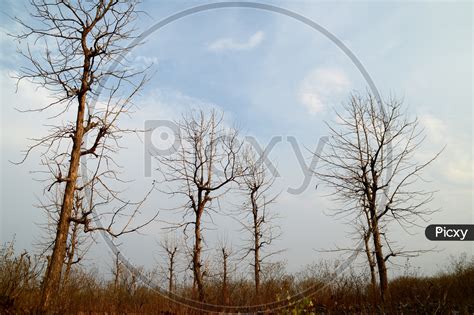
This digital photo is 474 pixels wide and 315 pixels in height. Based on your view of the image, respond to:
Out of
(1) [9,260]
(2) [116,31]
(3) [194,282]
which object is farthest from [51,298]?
(3) [194,282]

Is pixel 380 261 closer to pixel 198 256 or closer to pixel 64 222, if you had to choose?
pixel 198 256

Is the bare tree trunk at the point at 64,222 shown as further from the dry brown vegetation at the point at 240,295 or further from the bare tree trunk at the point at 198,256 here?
the bare tree trunk at the point at 198,256

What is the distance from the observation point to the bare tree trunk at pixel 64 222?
5.70 metres

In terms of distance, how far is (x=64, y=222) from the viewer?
607 centimetres

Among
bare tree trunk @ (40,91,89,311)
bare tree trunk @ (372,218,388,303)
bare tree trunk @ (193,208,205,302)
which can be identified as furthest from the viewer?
bare tree trunk @ (193,208,205,302)

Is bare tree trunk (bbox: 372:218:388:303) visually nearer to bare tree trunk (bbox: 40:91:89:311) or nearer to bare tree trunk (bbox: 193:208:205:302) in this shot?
bare tree trunk (bbox: 193:208:205:302)

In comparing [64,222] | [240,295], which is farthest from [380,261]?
[64,222]

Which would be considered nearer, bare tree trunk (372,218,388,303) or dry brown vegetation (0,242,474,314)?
dry brown vegetation (0,242,474,314)

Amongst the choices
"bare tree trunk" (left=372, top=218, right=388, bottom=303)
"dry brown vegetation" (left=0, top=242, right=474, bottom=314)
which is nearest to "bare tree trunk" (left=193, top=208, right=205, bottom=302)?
"dry brown vegetation" (left=0, top=242, right=474, bottom=314)

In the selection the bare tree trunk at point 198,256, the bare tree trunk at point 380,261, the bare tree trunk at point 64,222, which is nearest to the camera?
the bare tree trunk at point 64,222

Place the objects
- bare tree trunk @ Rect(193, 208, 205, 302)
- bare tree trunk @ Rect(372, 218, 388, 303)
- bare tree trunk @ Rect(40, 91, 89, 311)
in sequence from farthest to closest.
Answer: bare tree trunk @ Rect(193, 208, 205, 302) → bare tree trunk @ Rect(372, 218, 388, 303) → bare tree trunk @ Rect(40, 91, 89, 311)

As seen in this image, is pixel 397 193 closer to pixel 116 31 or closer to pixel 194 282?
pixel 194 282

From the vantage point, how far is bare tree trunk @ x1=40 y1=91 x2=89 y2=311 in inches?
224

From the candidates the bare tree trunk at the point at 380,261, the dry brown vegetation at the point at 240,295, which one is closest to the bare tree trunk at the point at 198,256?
the dry brown vegetation at the point at 240,295
